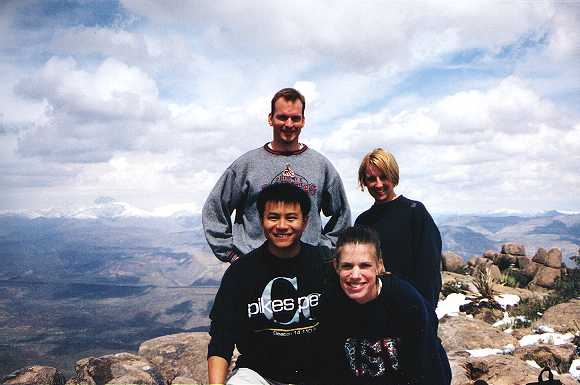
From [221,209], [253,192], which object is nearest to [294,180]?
[253,192]

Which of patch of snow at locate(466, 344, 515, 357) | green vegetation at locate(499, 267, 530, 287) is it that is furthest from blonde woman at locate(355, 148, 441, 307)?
green vegetation at locate(499, 267, 530, 287)

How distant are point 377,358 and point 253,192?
1.76 metres

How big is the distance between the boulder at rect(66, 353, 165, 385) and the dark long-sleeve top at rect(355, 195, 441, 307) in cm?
712

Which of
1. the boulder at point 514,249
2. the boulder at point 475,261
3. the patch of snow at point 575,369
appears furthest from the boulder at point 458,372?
the boulder at point 514,249

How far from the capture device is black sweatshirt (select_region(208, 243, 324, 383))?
3111mm

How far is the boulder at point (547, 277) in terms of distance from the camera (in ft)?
62.2

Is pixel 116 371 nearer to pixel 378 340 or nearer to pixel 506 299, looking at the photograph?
pixel 378 340

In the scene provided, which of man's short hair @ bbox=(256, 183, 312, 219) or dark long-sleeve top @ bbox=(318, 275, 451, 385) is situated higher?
man's short hair @ bbox=(256, 183, 312, 219)

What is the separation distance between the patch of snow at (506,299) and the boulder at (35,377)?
14.0m

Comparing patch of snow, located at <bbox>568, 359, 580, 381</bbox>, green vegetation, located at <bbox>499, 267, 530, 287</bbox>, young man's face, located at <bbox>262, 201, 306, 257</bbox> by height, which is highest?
young man's face, located at <bbox>262, 201, 306, 257</bbox>

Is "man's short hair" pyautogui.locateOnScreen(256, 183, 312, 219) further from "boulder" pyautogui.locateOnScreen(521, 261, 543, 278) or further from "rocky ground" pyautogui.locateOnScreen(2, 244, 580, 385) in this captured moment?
"boulder" pyautogui.locateOnScreen(521, 261, 543, 278)

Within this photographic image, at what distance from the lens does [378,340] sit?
3.19m

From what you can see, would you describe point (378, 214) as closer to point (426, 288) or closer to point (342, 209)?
point (342, 209)

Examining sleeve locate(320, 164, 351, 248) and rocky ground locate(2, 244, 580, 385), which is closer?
sleeve locate(320, 164, 351, 248)
